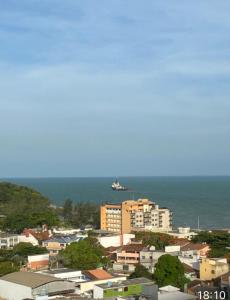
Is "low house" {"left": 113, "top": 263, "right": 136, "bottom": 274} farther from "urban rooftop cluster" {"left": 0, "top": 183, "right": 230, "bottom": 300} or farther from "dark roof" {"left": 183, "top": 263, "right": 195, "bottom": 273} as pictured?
"dark roof" {"left": 183, "top": 263, "right": 195, "bottom": 273}

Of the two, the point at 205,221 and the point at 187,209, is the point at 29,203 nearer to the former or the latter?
the point at 205,221

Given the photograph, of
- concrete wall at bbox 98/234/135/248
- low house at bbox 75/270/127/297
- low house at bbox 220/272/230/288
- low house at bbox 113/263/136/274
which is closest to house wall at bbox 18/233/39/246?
concrete wall at bbox 98/234/135/248

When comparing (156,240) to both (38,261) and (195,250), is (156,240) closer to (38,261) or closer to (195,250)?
(195,250)

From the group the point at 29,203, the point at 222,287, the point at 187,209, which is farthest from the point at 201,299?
the point at 187,209

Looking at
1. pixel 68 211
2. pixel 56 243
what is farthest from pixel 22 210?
pixel 56 243

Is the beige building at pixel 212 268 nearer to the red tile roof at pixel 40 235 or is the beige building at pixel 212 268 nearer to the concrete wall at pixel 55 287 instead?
the concrete wall at pixel 55 287

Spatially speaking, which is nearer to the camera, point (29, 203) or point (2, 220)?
point (2, 220)

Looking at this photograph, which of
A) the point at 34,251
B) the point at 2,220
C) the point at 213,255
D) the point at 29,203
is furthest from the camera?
the point at 29,203
